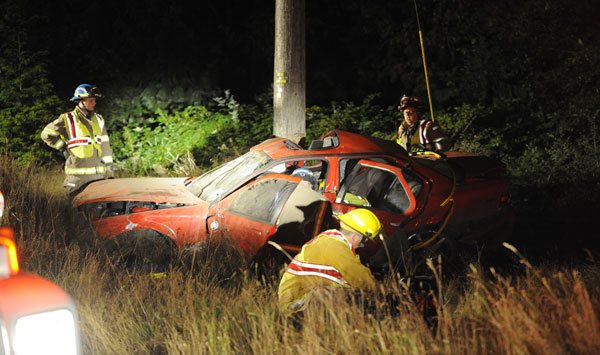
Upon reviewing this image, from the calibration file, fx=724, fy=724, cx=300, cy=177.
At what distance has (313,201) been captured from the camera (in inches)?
247

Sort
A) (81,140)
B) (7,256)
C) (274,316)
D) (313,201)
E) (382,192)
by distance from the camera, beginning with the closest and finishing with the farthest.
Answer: (7,256) < (274,316) < (313,201) < (382,192) < (81,140)

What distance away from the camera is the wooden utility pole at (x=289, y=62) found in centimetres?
1004

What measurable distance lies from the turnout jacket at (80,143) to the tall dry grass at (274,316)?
7.91 feet

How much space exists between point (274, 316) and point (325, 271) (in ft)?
1.59

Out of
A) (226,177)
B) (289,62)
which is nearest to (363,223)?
(226,177)

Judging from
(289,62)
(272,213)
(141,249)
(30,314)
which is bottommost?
(141,249)

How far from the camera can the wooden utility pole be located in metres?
10.0

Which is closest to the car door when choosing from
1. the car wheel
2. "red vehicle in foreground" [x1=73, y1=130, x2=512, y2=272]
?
"red vehicle in foreground" [x1=73, y1=130, x2=512, y2=272]

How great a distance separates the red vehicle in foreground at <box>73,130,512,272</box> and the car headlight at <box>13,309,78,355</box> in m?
4.01

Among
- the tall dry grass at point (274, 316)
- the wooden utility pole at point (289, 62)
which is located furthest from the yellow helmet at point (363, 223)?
the wooden utility pole at point (289, 62)

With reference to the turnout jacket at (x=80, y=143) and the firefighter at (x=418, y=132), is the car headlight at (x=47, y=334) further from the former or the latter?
the turnout jacket at (x=80, y=143)

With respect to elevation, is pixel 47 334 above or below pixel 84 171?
above

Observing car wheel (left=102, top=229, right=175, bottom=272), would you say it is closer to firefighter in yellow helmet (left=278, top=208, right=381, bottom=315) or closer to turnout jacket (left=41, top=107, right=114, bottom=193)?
firefighter in yellow helmet (left=278, top=208, right=381, bottom=315)

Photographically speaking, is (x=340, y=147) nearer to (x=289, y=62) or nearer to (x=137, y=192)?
(x=137, y=192)
